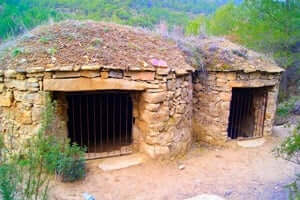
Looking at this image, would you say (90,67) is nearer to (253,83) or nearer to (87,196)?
(87,196)

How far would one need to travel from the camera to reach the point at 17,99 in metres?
4.43

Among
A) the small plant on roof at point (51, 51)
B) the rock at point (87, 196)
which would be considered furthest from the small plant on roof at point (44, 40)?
the rock at point (87, 196)

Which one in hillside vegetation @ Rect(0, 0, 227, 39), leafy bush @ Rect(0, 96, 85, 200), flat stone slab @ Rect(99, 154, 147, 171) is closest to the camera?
leafy bush @ Rect(0, 96, 85, 200)

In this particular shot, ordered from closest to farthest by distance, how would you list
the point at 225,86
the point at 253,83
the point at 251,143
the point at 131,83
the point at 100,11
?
the point at 131,83 → the point at 225,86 → the point at 253,83 → the point at 251,143 → the point at 100,11

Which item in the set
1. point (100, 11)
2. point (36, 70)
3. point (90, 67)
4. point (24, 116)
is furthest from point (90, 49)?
point (100, 11)

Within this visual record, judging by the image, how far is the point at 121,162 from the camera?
4.93m

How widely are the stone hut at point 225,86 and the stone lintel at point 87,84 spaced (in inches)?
88.3

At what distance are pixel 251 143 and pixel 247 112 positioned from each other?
4.38 feet

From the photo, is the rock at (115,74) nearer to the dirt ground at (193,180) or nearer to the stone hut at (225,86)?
the dirt ground at (193,180)

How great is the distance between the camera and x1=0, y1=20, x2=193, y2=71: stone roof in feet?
14.7

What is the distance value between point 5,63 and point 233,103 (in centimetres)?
566

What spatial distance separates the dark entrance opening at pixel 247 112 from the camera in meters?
6.93

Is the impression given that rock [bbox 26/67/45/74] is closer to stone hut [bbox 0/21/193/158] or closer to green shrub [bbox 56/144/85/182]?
stone hut [bbox 0/21/193/158]

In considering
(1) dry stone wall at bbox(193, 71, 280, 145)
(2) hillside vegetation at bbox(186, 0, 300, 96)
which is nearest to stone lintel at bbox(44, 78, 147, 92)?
(1) dry stone wall at bbox(193, 71, 280, 145)
